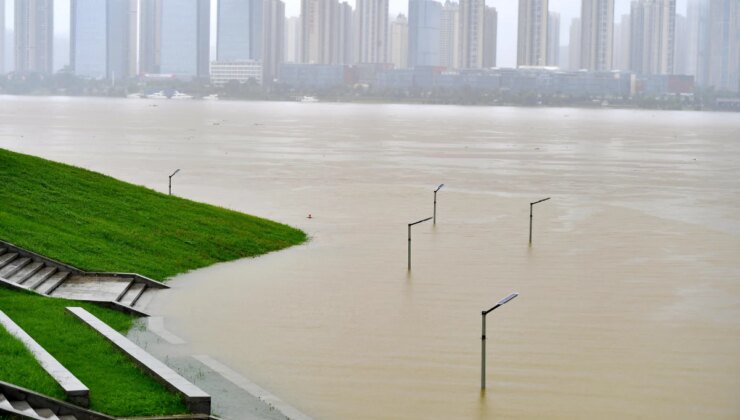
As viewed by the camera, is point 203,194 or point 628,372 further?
point 203,194

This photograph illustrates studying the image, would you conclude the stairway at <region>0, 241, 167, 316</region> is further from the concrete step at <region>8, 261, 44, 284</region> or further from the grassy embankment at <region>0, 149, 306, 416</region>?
the grassy embankment at <region>0, 149, 306, 416</region>

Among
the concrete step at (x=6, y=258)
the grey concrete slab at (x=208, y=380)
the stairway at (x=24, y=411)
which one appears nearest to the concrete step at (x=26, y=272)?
the concrete step at (x=6, y=258)

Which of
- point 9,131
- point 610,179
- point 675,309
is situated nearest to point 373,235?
point 675,309

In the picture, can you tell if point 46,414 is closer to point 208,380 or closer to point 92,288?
point 208,380

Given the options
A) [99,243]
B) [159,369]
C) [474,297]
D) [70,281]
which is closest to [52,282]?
[70,281]

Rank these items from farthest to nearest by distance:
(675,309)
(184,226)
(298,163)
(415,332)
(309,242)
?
(298,163), (309,242), (184,226), (675,309), (415,332)

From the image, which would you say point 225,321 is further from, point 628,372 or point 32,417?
point 32,417

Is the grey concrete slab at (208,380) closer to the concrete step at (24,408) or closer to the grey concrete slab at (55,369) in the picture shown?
the grey concrete slab at (55,369)
